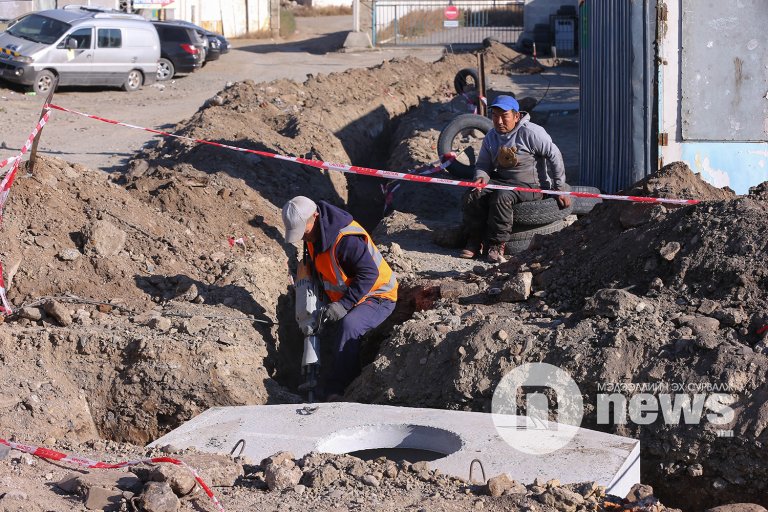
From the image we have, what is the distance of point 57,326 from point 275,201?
13.6 feet

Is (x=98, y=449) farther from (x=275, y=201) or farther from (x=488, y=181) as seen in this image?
(x=275, y=201)

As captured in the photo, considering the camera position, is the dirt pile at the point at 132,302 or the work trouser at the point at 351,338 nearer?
the dirt pile at the point at 132,302

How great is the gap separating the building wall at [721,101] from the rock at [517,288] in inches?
136

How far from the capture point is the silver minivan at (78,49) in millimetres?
19609

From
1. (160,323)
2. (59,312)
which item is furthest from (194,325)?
(59,312)

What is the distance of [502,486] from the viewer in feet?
15.6

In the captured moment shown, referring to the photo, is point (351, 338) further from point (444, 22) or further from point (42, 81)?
point (444, 22)

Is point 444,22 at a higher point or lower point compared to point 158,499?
higher

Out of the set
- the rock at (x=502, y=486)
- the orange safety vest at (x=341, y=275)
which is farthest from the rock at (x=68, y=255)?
the rock at (x=502, y=486)

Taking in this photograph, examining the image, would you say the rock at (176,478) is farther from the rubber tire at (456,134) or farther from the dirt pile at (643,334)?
the rubber tire at (456,134)

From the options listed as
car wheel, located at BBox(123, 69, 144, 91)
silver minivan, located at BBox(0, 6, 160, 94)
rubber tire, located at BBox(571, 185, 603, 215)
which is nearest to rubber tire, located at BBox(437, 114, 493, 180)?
rubber tire, located at BBox(571, 185, 603, 215)

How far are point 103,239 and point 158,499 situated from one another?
14.0 ft

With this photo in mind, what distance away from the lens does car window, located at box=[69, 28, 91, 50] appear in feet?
66.2

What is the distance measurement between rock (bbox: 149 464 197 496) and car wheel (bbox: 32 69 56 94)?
663 inches
